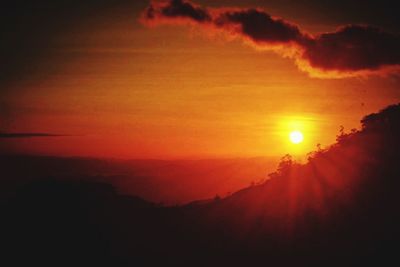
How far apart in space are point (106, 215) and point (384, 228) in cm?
6470

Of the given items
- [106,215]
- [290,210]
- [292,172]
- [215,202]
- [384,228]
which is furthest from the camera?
[106,215]

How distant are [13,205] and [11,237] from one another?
13.8m

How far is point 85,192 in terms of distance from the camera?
120125 mm

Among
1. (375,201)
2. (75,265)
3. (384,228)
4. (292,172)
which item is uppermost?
(292,172)

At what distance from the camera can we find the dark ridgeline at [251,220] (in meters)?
69.7

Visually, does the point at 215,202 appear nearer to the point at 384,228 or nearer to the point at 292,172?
the point at 292,172

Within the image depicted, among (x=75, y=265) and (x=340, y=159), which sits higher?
(x=340, y=159)

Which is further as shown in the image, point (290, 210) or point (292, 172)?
point (292, 172)

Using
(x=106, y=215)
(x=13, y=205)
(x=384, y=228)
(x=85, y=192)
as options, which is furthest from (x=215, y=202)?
(x=13, y=205)

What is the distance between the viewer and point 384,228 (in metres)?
65.3

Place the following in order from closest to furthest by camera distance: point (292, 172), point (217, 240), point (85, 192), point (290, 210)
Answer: point (290, 210) < point (217, 240) < point (292, 172) < point (85, 192)

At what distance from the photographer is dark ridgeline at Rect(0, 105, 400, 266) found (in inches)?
2744

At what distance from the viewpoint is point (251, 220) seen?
8512cm

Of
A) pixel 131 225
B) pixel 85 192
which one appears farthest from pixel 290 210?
pixel 85 192
